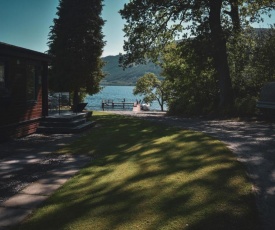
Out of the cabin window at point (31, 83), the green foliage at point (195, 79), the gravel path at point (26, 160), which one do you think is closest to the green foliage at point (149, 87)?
the green foliage at point (195, 79)

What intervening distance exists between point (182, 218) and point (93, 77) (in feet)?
81.7

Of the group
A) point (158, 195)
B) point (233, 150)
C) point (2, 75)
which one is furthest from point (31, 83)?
point (158, 195)

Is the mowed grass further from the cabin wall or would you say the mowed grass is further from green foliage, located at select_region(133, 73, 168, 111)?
green foliage, located at select_region(133, 73, 168, 111)

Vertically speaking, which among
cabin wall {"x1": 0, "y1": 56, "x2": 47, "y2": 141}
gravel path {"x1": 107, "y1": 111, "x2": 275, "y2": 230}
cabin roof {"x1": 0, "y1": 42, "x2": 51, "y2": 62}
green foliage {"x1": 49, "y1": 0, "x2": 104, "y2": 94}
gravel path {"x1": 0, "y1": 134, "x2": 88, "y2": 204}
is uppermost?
green foliage {"x1": 49, "y1": 0, "x2": 104, "y2": 94}

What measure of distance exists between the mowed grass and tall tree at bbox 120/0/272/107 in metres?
13.0

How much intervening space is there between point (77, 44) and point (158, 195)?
24468 mm

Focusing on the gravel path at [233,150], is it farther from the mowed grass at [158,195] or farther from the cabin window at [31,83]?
the cabin window at [31,83]

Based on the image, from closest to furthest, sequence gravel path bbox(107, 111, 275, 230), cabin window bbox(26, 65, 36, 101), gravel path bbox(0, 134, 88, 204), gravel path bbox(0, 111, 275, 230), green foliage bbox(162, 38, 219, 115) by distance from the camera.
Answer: gravel path bbox(107, 111, 275, 230) < gravel path bbox(0, 111, 275, 230) < gravel path bbox(0, 134, 88, 204) < cabin window bbox(26, 65, 36, 101) < green foliage bbox(162, 38, 219, 115)

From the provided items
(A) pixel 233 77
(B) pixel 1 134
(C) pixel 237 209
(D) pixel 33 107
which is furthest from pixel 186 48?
(C) pixel 237 209

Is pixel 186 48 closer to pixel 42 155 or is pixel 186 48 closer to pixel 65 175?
pixel 42 155

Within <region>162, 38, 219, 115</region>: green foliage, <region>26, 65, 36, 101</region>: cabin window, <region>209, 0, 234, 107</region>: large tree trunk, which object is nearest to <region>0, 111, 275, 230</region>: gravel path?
<region>26, 65, 36, 101</region>: cabin window

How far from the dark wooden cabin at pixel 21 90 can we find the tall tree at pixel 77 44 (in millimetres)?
11293

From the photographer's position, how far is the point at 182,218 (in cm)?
454

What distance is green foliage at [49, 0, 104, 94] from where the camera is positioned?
1083 inches
